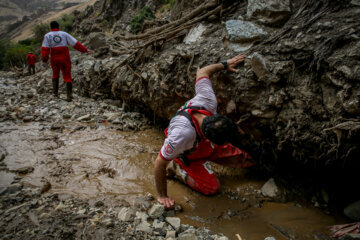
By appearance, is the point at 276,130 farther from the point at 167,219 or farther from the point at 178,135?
the point at 167,219

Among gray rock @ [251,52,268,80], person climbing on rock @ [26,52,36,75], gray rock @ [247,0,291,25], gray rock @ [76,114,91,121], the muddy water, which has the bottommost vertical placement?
the muddy water

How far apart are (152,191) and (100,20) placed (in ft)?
52.6

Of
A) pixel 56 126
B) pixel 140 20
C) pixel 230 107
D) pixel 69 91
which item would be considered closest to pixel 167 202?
pixel 230 107

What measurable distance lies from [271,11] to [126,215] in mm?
2525

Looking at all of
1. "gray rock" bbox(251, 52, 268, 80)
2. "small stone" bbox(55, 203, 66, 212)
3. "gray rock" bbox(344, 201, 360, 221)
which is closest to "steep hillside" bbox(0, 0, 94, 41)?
"gray rock" bbox(251, 52, 268, 80)

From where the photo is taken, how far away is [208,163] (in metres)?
2.22

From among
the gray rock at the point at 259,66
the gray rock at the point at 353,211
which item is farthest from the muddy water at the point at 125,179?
the gray rock at the point at 259,66

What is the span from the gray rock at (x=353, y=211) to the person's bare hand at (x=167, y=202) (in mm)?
1462

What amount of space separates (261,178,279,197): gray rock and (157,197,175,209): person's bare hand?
94cm

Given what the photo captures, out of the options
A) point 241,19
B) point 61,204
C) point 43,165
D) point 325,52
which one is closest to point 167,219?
point 61,204

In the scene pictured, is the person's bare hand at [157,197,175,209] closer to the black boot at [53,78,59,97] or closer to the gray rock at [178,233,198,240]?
the gray rock at [178,233,198,240]

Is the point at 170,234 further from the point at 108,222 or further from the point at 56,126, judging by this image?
the point at 56,126

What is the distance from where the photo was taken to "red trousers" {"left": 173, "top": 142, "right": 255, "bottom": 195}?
2029 millimetres

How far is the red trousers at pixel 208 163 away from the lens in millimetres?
2029
